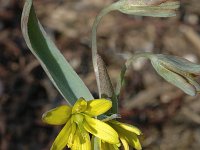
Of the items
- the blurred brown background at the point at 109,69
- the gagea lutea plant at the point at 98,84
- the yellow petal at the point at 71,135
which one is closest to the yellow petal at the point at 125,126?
the gagea lutea plant at the point at 98,84

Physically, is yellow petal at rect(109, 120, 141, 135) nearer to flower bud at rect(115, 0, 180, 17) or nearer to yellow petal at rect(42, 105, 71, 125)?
yellow petal at rect(42, 105, 71, 125)

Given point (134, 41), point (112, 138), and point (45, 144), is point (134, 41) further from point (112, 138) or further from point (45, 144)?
point (112, 138)

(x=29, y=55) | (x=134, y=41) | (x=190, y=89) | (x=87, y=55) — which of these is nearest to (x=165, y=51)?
(x=134, y=41)

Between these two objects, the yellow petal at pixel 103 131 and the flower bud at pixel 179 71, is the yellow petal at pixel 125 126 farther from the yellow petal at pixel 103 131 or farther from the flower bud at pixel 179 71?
the flower bud at pixel 179 71

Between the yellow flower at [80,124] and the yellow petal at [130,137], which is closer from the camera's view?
the yellow flower at [80,124]

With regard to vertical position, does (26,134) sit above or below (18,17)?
below

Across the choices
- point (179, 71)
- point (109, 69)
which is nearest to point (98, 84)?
point (179, 71)

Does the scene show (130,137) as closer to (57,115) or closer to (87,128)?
(87,128)
